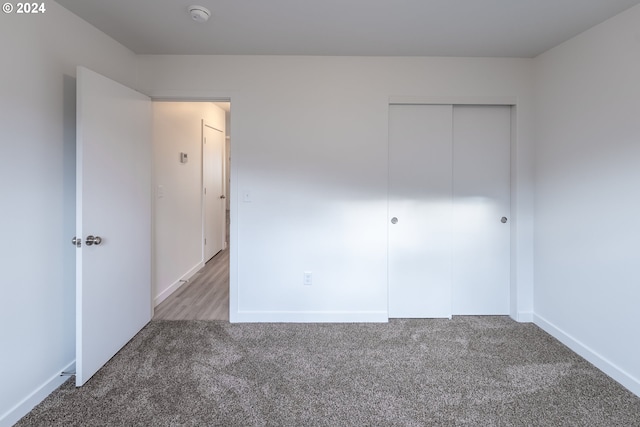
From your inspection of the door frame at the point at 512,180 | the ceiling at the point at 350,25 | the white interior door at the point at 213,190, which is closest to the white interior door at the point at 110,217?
the ceiling at the point at 350,25

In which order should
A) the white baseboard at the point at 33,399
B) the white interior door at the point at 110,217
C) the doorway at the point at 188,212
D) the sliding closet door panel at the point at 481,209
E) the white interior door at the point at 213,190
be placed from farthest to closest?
the white interior door at the point at 213,190 < the doorway at the point at 188,212 < the sliding closet door panel at the point at 481,209 < the white interior door at the point at 110,217 < the white baseboard at the point at 33,399

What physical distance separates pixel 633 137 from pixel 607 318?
1194 mm

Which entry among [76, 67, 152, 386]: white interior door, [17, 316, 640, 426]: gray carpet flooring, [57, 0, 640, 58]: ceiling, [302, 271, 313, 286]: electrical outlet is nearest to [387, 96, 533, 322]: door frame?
[17, 316, 640, 426]: gray carpet flooring

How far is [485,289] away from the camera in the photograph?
288cm

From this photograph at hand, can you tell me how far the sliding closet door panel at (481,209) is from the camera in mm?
2818

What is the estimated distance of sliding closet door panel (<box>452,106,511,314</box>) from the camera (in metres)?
2.82

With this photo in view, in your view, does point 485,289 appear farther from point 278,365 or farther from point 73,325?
point 73,325

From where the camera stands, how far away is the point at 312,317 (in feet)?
9.09

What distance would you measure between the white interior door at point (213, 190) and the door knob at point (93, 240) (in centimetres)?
269

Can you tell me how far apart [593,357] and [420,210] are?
1.58 m

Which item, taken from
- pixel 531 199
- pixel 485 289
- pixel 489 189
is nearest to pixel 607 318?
pixel 485 289

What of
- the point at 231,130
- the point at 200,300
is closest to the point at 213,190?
the point at 200,300

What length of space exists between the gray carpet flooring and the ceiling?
7.69ft

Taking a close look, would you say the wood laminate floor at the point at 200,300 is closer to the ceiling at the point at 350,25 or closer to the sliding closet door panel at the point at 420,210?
the sliding closet door panel at the point at 420,210
